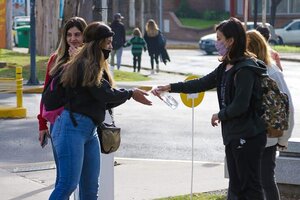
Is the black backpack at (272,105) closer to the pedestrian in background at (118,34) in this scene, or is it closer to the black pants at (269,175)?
the black pants at (269,175)

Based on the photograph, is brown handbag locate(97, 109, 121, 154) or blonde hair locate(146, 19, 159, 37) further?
blonde hair locate(146, 19, 159, 37)

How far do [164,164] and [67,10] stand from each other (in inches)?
646

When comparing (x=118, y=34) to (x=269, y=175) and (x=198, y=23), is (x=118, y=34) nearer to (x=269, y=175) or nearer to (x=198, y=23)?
(x=269, y=175)

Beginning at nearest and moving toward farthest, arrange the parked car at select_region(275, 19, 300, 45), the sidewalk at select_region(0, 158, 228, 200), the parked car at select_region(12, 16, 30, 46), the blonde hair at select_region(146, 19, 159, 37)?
the sidewalk at select_region(0, 158, 228, 200) → the blonde hair at select_region(146, 19, 159, 37) → the parked car at select_region(12, 16, 30, 46) → the parked car at select_region(275, 19, 300, 45)

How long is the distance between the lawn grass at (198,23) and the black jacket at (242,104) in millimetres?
50854

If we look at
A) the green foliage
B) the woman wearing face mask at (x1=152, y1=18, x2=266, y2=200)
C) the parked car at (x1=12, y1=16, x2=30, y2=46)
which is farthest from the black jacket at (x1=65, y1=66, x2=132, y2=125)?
the green foliage

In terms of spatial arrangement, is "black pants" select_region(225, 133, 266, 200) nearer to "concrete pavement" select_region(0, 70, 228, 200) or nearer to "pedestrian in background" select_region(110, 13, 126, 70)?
"concrete pavement" select_region(0, 70, 228, 200)

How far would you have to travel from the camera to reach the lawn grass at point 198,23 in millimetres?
58250

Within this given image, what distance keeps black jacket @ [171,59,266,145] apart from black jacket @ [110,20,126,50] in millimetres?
21254

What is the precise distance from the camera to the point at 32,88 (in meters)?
20.4

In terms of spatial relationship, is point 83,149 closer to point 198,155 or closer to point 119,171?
A: point 119,171

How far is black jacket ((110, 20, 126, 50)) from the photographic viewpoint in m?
28.1

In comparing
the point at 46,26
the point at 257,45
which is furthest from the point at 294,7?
the point at 257,45

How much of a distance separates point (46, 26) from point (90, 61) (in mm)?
24583
